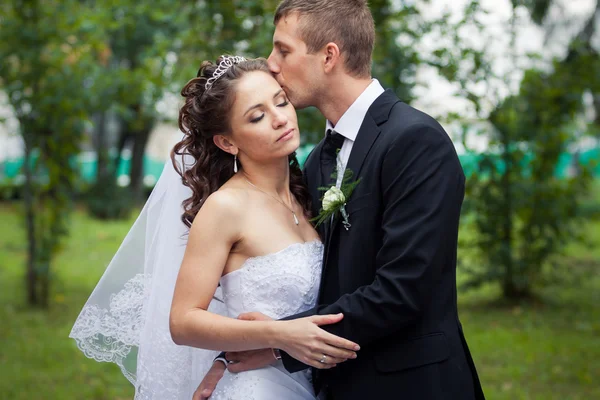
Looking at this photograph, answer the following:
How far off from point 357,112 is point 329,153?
28cm

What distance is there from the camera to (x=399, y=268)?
2588mm

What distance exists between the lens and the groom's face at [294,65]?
118 inches

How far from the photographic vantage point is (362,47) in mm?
3018

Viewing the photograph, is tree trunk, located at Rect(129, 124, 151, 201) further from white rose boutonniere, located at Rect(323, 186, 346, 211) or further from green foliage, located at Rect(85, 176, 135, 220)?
white rose boutonniere, located at Rect(323, 186, 346, 211)

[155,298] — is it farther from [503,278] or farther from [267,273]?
[503,278]

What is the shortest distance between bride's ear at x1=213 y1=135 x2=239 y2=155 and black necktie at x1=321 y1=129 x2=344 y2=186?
1.34 ft

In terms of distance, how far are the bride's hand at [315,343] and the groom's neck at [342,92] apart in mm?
933

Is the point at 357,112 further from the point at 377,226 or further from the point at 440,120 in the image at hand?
the point at 440,120

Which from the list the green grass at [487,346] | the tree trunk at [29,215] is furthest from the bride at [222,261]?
the tree trunk at [29,215]

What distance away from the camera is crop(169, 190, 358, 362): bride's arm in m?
2.66

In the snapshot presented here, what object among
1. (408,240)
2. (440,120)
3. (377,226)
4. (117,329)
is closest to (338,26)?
(377,226)

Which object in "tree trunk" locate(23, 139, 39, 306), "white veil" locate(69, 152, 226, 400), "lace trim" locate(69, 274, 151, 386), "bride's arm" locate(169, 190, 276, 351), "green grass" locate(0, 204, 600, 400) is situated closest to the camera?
"bride's arm" locate(169, 190, 276, 351)

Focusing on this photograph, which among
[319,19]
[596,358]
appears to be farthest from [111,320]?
[596,358]

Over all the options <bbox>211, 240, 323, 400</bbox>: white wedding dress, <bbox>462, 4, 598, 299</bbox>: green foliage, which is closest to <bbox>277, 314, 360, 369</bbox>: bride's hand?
<bbox>211, 240, 323, 400</bbox>: white wedding dress
